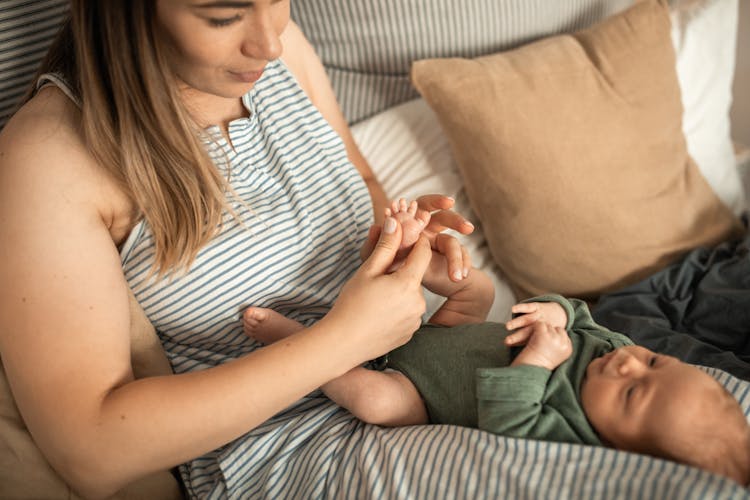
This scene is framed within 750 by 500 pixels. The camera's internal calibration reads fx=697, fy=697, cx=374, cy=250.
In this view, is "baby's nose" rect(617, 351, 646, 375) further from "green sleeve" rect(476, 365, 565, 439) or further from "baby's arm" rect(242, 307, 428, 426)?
"baby's arm" rect(242, 307, 428, 426)

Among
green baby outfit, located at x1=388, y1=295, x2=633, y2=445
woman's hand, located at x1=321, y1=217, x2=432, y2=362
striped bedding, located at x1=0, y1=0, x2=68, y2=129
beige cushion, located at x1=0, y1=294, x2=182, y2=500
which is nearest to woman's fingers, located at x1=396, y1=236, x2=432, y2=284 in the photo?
woman's hand, located at x1=321, y1=217, x2=432, y2=362

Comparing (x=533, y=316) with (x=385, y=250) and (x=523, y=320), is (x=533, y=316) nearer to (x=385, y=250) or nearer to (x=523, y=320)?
(x=523, y=320)

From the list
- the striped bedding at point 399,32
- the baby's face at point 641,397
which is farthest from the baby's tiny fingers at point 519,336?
the striped bedding at point 399,32

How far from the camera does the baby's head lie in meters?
0.88

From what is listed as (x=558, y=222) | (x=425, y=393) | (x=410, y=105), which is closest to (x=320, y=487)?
(x=425, y=393)

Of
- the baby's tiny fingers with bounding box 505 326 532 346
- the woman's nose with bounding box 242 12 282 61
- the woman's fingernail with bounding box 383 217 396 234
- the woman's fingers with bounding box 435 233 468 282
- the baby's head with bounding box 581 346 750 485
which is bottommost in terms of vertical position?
the baby's head with bounding box 581 346 750 485

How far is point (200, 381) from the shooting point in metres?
0.90

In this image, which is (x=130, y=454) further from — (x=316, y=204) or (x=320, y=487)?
(x=316, y=204)

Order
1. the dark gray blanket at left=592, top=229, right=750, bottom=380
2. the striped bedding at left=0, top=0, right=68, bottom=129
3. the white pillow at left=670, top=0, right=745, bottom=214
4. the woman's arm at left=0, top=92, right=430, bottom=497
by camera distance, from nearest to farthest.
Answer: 1. the woman's arm at left=0, top=92, right=430, bottom=497
2. the striped bedding at left=0, top=0, right=68, bottom=129
3. the dark gray blanket at left=592, top=229, right=750, bottom=380
4. the white pillow at left=670, top=0, right=745, bottom=214

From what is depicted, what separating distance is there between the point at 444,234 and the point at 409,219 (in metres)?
0.11

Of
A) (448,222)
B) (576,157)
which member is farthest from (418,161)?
(448,222)

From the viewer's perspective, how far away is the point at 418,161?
1.54m

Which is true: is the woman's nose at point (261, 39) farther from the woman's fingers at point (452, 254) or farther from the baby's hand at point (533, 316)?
the baby's hand at point (533, 316)

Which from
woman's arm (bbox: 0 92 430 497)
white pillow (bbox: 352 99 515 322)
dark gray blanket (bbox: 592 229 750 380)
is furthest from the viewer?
white pillow (bbox: 352 99 515 322)
